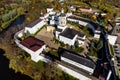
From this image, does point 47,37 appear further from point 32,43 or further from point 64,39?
point 32,43

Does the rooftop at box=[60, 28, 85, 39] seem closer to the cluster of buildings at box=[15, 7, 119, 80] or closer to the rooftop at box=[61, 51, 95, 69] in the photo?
the cluster of buildings at box=[15, 7, 119, 80]

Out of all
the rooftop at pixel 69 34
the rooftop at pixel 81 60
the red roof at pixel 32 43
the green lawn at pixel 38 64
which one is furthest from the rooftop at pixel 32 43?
the rooftop at pixel 81 60

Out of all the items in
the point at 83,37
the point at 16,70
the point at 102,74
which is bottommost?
the point at 16,70

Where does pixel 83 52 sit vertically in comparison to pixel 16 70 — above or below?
above

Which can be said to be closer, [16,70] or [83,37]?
[16,70]

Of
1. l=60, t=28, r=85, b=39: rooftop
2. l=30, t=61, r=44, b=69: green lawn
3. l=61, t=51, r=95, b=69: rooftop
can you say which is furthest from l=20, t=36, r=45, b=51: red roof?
l=61, t=51, r=95, b=69: rooftop

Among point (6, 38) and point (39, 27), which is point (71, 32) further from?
point (6, 38)

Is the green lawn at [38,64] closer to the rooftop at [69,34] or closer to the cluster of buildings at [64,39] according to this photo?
the cluster of buildings at [64,39]

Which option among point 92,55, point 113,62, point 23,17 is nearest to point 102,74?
point 113,62
